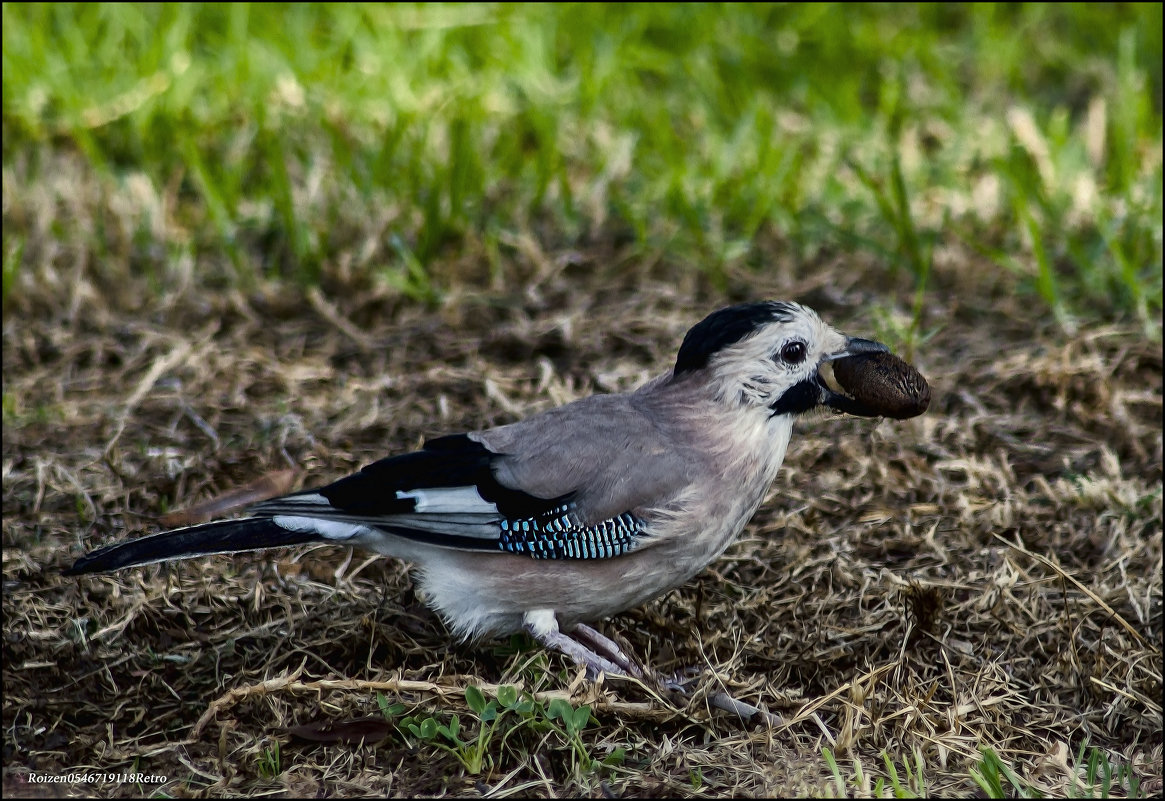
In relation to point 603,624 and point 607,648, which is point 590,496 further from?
point 603,624

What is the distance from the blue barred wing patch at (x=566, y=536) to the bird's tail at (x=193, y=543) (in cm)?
51

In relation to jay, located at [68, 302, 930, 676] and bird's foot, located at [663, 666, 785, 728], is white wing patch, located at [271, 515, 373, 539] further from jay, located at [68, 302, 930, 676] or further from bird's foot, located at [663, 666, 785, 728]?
bird's foot, located at [663, 666, 785, 728]

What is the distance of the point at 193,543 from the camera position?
3.65 m

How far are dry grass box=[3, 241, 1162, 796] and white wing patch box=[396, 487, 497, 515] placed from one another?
0.39 meters

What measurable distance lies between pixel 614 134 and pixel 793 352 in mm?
3200

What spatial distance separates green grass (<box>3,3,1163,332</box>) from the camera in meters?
5.99

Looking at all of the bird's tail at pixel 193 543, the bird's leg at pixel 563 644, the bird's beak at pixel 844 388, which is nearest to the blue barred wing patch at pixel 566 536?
the bird's leg at pixel 563 644

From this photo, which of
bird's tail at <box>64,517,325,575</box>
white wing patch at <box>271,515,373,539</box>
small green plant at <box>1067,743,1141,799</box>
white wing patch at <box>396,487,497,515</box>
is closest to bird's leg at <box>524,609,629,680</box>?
white wing patch at <box>396,487,497,515</box>

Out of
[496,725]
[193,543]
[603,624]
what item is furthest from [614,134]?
[496,725]

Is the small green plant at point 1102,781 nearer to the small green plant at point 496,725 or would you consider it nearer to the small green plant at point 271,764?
the small green plant at point 496,725

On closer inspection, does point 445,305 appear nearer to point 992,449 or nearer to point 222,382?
point 222,382

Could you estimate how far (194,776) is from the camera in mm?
3346

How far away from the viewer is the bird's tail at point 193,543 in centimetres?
362

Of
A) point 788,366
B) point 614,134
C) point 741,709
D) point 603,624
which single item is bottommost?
point 603,624
